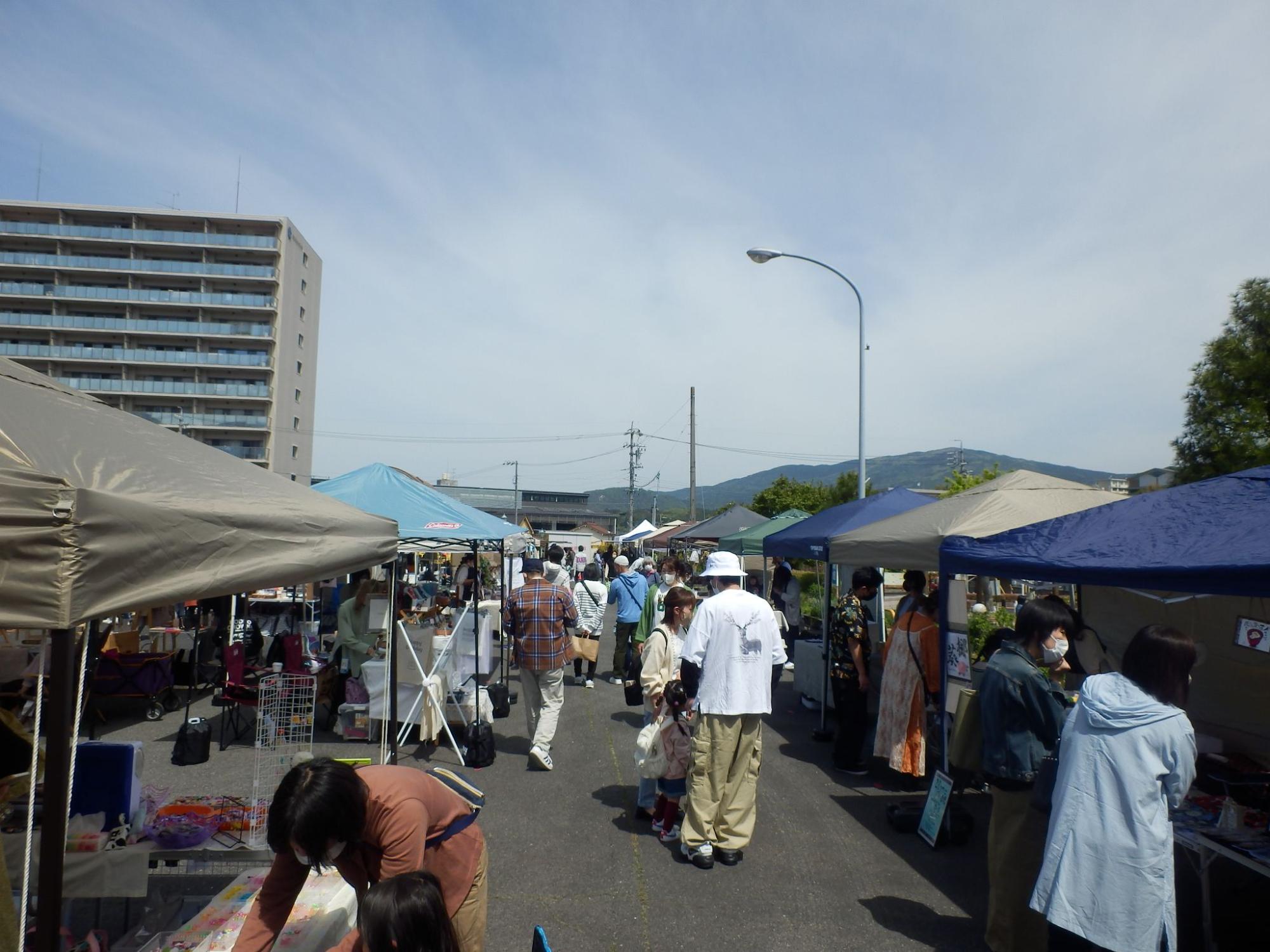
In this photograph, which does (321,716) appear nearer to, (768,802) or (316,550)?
(768,802)

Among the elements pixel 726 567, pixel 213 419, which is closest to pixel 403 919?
pixel 726 567

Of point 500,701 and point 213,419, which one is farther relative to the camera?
point 213,419

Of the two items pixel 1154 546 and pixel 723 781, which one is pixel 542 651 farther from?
pixel 1154 546

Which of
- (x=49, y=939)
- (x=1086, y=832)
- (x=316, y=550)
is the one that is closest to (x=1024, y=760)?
(x=1086, y=832)

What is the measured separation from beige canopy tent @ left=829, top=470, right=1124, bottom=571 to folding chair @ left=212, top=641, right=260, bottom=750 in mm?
6155

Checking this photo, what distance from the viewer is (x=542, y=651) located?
7207 mm

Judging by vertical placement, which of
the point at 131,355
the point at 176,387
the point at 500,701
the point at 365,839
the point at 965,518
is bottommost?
the point at 500,701

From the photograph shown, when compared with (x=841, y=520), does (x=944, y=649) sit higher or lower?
lower

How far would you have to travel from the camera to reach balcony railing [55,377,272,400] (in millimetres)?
53531

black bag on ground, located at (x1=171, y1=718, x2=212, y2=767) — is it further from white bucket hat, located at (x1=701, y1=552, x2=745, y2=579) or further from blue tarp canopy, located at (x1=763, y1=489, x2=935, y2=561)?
blue tarp canopy, located at (x1=763, y1=489, x2=935, y2=561)

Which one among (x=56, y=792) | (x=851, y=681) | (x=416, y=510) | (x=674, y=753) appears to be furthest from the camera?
(x=416, y=510)

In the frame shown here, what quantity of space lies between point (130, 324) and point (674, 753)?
60.4 metres

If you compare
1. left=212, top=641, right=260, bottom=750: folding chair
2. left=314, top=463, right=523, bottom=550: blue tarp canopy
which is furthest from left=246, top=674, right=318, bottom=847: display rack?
left=212, top=641, right=260, bottom=750: folding chair

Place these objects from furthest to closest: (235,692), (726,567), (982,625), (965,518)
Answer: (982,625) → (235,692) → (965,518) → (726,567)
